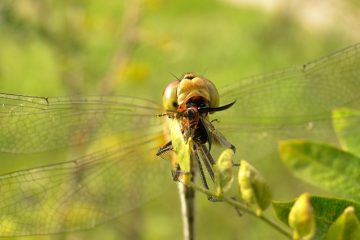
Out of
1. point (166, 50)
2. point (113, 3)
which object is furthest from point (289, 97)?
point (113, 3)

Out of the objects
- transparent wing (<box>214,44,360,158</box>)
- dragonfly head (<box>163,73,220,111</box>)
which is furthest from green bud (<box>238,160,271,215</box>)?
transparent wing (<box>214,44,360,158</box>)

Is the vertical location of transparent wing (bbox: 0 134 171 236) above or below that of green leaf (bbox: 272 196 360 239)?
above

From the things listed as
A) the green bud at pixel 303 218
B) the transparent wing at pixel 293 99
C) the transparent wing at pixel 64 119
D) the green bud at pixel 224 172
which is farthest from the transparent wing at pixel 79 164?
the green bud at pixel 303 218

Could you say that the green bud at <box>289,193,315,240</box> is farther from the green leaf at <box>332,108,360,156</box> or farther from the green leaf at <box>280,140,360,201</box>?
the green leaf at <box>332,108,360,156</box>

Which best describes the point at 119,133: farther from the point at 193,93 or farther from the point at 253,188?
the point at 253,188

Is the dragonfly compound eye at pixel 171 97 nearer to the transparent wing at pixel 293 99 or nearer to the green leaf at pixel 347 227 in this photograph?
the transparent wing at pixel 293 99

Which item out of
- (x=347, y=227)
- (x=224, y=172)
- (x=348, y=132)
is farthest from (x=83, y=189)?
(x=347, y=227)
